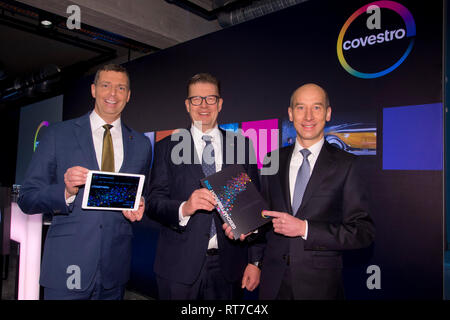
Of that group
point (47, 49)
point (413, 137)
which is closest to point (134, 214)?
point (413, 137)

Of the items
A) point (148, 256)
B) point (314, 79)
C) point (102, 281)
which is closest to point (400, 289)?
point (314, 79)

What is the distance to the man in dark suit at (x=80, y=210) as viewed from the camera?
2070 mm

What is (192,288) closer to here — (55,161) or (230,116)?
(55,161)

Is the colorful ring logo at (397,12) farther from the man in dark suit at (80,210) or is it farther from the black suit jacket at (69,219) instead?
the black suit jacket at (69,219)

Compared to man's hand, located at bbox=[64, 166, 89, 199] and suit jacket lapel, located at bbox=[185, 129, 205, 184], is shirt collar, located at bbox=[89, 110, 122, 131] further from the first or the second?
suit jacket lapel, located at bbox=[185, 129, 205, 184]

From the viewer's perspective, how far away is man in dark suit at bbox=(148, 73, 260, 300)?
2.15 meters

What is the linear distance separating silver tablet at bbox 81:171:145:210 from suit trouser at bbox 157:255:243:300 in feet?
2.00

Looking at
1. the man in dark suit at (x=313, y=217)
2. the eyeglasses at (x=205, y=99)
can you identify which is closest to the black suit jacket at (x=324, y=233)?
the man in dark suit at (x=313, y=217)

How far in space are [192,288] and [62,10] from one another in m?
4.86

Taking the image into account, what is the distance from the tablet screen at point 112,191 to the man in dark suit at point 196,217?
0.78ft

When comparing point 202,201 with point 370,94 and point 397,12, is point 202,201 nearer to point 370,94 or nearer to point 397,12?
point 370,94

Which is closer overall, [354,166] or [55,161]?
[354,166]

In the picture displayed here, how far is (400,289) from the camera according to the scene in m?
2.68

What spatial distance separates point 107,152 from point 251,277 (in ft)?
4.41
